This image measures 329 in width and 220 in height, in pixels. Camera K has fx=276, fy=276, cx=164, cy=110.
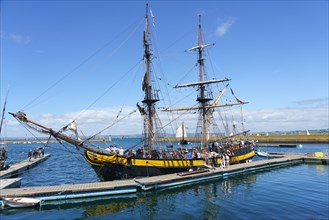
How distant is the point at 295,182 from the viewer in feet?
94.3

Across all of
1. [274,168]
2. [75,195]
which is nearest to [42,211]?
[75,195]

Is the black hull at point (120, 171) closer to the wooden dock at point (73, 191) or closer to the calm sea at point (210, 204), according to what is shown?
the wooden dock at point (73, 191)

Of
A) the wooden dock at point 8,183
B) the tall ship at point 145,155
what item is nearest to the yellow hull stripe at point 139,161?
the tall ship at point 145,155

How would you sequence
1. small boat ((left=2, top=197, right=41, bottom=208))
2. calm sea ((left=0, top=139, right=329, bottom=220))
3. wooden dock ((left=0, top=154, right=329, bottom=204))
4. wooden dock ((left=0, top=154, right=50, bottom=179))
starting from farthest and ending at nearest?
wooden dock ((left=0, top=154, right=50, bottom=179))
wooden dock ((left=0, top=154, right=329, bottom=204))
small boat ((left=2, top=197, right=41, bottom=208))
calm sea ((left=0, top=139, right=329, bottom=220))

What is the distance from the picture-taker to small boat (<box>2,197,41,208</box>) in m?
18.5

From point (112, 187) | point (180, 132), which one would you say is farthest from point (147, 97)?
point (180, 132)

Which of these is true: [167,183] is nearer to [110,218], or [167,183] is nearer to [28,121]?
[110,218]

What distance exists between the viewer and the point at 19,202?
1856 cm

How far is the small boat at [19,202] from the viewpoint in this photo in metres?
18.5

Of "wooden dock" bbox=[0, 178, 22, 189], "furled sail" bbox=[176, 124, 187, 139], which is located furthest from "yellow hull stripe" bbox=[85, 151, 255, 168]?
"furled sail" bbox=[176, 124, 187, 139]

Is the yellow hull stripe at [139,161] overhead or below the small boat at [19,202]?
overhead

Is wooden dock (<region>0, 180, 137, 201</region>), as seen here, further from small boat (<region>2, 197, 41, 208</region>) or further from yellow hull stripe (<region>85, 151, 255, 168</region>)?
yellow hull stripe (<region>85, 151, 255, 168</region>)

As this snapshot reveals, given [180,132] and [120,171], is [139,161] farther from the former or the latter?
[180,132]

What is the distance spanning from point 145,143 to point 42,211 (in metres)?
14.2
